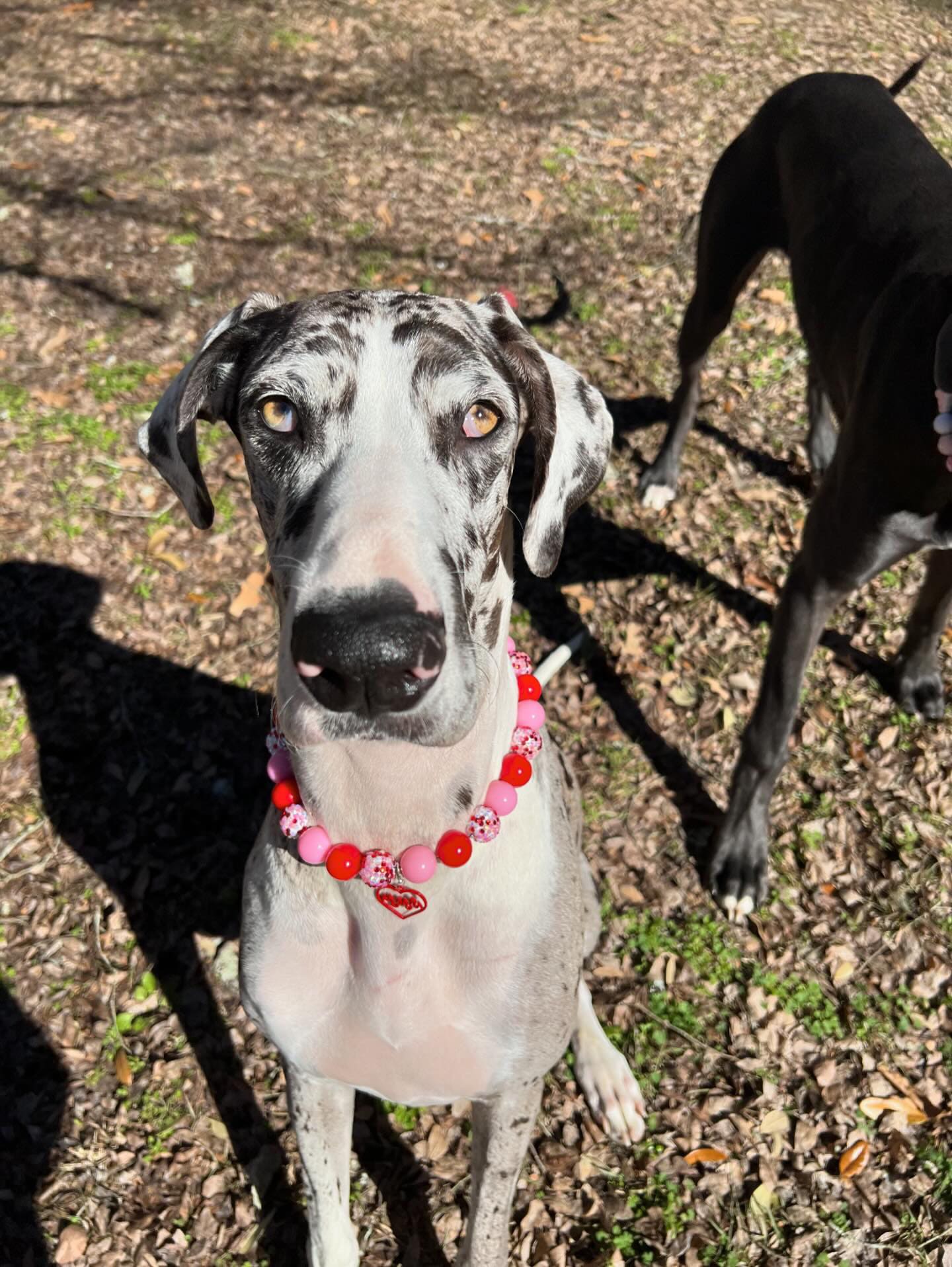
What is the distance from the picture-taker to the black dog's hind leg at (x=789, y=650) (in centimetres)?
355

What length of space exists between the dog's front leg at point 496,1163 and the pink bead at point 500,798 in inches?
31.3

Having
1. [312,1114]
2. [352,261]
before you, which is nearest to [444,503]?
[312,1114]

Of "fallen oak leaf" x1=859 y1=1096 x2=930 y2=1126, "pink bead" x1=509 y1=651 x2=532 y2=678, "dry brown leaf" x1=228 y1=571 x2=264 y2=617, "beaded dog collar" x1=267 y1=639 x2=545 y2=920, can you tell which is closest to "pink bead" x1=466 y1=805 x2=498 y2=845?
"beaded dog collar" x1=267 y1=639 x2=545 y2=920

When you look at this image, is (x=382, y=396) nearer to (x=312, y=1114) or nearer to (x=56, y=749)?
(x=312, y=1114)

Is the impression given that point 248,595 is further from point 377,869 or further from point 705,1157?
point 705,1157

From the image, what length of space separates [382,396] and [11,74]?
8.84m

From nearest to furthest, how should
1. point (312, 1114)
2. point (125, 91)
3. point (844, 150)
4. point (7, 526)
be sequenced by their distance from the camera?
1. point (312, 1114)
2. point (844, 150)
3. point (7, 526)
4. point (125, 91)

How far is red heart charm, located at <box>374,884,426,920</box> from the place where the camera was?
252 cm

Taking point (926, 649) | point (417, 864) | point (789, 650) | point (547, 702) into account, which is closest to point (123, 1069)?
point (417, 864)

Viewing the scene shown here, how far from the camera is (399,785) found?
2459 millimetres

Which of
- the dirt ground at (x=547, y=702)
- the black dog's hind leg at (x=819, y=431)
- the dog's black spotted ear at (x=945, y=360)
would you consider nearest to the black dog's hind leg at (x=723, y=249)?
the black dog's hind leg at (x=819, y=431)

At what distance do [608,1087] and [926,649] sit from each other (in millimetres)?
2517

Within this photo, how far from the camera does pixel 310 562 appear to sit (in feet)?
6.51

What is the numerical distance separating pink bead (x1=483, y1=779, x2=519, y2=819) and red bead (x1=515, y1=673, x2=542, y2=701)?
33 centimetres
